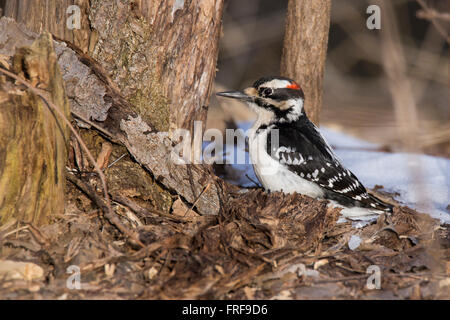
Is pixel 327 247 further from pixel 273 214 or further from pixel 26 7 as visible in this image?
pixel 26 7

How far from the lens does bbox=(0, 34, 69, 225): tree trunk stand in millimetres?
3320

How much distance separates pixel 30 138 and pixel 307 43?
11.0 feet

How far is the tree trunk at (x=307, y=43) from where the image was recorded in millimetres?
5707

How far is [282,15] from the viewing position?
12375 mm

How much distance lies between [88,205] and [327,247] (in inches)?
70.8

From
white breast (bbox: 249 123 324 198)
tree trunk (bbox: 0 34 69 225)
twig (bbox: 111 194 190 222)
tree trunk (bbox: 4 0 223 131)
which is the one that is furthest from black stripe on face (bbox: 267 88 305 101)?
tree trunk (bbox: 0 34 69 225)

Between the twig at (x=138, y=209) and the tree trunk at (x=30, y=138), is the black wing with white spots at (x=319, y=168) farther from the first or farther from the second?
the tree trunk at (x=30, y=138)

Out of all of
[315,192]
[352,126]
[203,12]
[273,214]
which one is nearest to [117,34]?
[203,12]

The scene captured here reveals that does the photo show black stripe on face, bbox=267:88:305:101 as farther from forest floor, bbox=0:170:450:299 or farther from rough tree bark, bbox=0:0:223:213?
forest floor, bbox=0:170:450:299

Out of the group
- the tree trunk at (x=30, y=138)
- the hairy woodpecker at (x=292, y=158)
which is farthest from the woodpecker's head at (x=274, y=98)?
the tree trunk at (x=30, y=138)

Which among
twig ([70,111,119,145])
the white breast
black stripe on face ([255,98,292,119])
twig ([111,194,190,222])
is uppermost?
black stripe on face ([255,98,292,119])

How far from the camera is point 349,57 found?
13031 millimetres

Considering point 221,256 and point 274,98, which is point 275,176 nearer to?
point 274,98

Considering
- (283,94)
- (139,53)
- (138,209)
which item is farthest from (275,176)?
(139,53)
